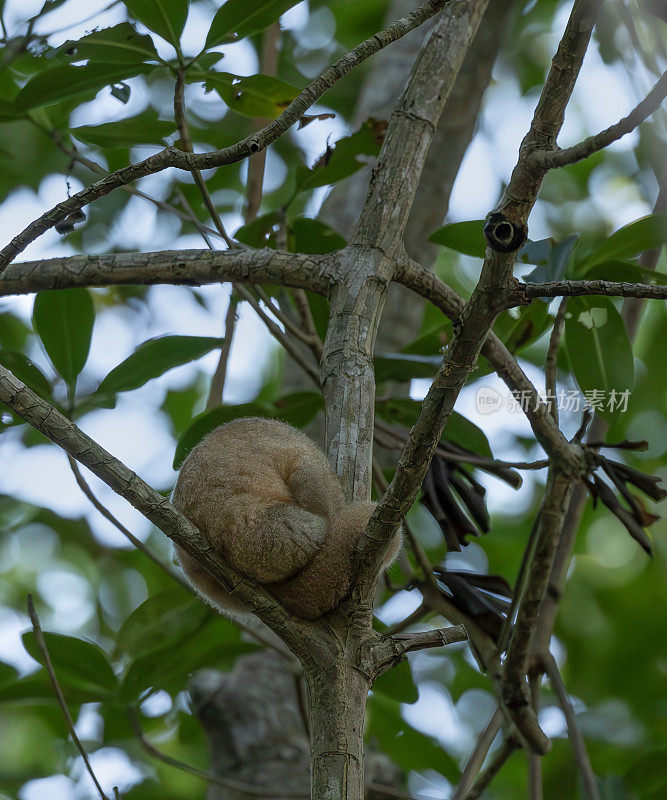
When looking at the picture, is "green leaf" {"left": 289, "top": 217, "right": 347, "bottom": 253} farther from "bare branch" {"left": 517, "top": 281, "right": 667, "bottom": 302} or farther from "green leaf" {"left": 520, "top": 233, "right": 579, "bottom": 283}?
"bare branch" {"left": 517, "top": 281, "right": 667, "bottom": 302}

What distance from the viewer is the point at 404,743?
142 inches

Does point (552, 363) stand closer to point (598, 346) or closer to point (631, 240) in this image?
point (598, 346)

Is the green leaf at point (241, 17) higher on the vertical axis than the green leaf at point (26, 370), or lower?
higher

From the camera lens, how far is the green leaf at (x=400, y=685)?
287 cm

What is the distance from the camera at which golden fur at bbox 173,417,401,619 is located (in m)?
1.73

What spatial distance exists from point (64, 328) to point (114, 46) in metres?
0.91

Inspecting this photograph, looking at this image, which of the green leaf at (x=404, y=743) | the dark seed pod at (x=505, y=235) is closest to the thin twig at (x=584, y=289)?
the dark seed pod at (x=505, y=235)

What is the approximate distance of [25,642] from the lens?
9.35 feet

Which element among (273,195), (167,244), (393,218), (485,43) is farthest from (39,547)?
(393,218)

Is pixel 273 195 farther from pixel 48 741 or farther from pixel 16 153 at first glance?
pixel 48 741

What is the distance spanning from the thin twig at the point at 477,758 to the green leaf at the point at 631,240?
155cm

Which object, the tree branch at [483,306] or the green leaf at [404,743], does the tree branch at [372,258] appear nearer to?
the tree branch at [483,306]

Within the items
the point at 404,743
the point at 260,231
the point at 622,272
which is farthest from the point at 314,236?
the point at 404,743

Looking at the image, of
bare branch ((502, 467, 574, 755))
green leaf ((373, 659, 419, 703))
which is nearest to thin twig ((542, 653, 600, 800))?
bare branch ((502, 467, 574, 755))
